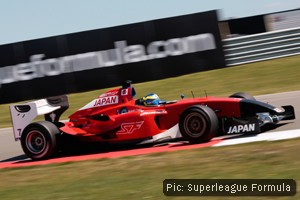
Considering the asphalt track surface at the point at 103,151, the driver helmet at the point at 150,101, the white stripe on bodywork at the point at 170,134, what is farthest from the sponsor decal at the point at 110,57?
the white stripe on bodywork at the point at 170,134

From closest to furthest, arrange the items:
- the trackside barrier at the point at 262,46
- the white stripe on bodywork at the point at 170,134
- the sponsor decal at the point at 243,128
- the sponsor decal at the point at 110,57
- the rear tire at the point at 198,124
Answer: the rear tire at the point at 198,124 → the sponsor decal at the point at 243,128 → the white stripe on bodywork at the point at 170,134 → the sponsor decal at the point at 110,57 → the trackside barrier at the point at 262,46

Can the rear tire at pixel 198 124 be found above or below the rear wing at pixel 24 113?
below

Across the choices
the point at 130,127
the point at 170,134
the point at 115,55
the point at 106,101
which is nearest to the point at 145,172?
the point at 170,134

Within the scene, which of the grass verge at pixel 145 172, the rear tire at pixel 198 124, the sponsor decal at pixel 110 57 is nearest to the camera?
the grass verge at pixel 145 172

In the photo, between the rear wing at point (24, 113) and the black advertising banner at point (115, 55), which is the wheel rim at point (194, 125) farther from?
the black advertising banner at point (115, 55)

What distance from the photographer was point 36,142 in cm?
1013

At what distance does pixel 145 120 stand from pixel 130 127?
30 cm

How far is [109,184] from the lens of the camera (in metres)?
6.98

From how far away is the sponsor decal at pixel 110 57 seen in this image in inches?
679

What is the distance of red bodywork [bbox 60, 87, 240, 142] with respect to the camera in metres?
9.39

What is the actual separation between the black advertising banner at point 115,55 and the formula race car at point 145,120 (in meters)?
6.87

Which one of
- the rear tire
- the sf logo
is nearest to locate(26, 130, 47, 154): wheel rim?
the sf logo

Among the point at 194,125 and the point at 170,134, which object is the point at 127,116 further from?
the point at 194,125

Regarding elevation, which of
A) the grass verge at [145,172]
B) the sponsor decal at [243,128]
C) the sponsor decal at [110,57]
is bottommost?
the grass verge at [145,172]
